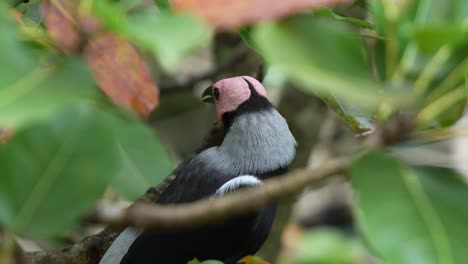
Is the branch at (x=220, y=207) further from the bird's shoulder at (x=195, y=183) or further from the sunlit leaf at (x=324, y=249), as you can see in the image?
the bird's shoulder at (x=195, y=183)

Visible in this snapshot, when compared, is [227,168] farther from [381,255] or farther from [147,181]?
[381,255]

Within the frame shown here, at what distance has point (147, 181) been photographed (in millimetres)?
814

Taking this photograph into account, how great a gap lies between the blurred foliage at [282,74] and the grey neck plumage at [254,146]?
755 mm

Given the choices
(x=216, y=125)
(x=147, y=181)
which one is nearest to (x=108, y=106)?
(x=147, y=181)

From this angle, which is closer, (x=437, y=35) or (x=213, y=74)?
(x=437, y=35)

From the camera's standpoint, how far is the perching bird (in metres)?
1.47

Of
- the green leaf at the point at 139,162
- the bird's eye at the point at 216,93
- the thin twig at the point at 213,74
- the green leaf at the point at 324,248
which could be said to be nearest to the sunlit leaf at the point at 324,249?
the green leaf at the point at 324,248

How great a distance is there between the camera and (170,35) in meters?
0.54

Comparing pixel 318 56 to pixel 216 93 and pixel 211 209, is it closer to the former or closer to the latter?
pixel 211 209

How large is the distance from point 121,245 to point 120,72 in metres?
0.82

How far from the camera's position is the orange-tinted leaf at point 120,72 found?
69cm

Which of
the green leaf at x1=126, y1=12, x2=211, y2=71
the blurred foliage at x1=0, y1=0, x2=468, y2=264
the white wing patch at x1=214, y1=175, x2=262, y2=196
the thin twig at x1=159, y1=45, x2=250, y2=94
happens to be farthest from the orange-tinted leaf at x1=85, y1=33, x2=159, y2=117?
the thin twig at x1=159, y1=45, x2=250, y2=94

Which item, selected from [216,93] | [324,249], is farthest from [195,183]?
[324,249]

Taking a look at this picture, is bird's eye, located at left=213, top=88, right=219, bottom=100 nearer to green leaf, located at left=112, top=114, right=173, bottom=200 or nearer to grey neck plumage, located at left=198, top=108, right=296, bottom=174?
grey neck plumage, located at left=198, top=108, right=296, bottom=174
